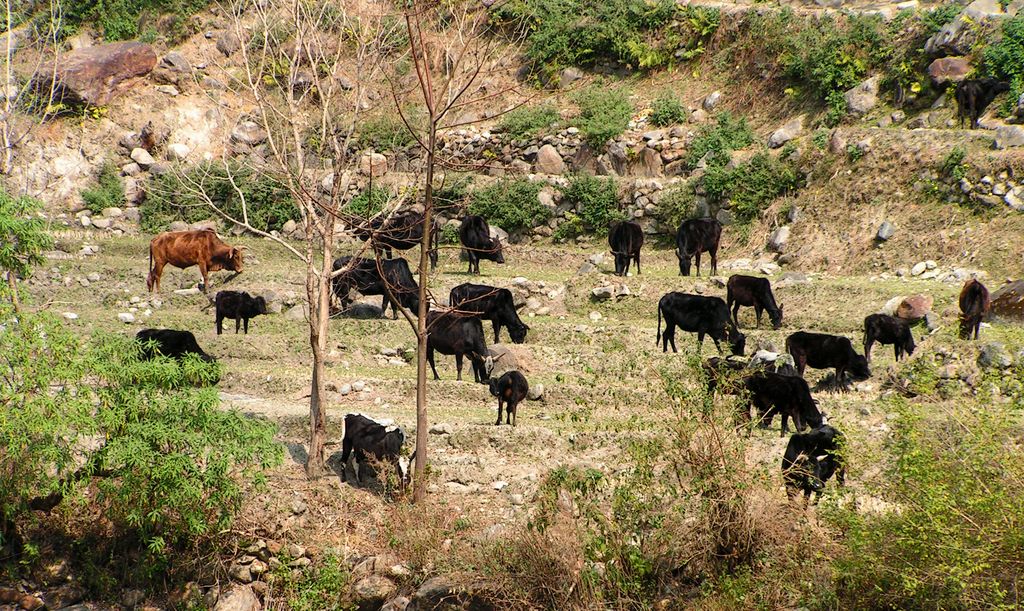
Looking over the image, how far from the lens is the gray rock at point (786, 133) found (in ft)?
105

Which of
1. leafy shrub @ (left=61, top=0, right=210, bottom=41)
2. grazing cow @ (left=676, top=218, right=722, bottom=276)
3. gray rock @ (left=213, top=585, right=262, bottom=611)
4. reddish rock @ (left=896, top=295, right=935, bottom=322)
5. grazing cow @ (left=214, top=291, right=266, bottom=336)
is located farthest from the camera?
leafy shrub @ (left=61, top=0, right=210, bottom=41)

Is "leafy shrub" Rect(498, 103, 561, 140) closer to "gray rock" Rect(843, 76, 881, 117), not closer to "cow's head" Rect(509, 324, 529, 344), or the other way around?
"gray rock" Rect(843, 76, 881, 117)

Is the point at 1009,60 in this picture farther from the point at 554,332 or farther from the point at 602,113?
the point at 554,332

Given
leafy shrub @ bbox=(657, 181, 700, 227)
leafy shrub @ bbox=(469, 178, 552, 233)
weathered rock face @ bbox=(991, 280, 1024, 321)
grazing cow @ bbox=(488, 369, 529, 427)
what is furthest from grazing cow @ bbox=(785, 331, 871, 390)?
leafy shrub @ bbox=(469, 178, 552, 233)

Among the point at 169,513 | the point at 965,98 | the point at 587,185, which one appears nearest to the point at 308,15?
the point at 169,513

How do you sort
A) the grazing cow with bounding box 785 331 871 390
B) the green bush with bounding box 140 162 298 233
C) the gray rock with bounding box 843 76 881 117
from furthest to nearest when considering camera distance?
the green bush with bounding box 140 162 298 233 → the gray rock with bounding box 843 76 881 117 → the grazing cow with bounding box 785 331 871 390

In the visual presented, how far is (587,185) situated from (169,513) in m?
18.9

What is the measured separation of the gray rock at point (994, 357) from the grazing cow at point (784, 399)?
362 centimetres

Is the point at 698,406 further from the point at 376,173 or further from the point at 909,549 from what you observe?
the point at 376,173

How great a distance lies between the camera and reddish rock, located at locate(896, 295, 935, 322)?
70.9 feet

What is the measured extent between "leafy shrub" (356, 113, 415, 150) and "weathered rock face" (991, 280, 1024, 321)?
19.0 m

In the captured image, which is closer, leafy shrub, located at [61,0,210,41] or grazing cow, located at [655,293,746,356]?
grazing cow, located at [655,293,746,356]

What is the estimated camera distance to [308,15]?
55.1 ft

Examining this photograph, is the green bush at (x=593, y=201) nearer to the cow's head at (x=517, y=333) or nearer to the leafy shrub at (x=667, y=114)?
the leafy shrub at (x=667, y=114)
